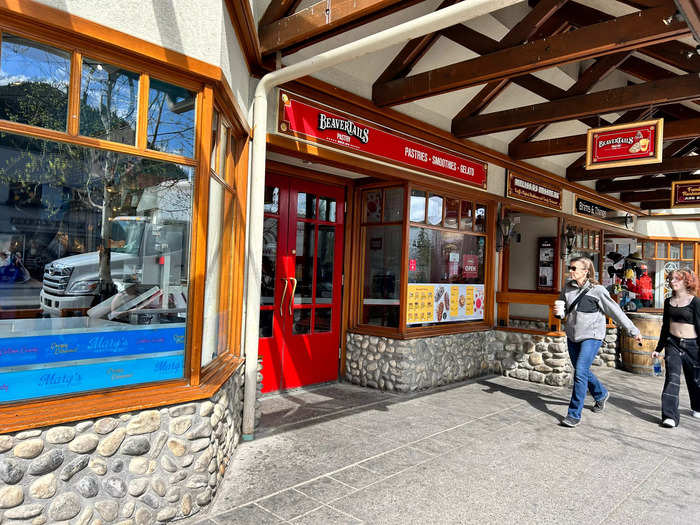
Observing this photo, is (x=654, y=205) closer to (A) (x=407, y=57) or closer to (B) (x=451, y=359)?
(B) (x=451, y=359)

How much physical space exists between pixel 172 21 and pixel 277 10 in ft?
5.07

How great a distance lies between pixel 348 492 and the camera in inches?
128

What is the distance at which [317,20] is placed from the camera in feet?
12.1

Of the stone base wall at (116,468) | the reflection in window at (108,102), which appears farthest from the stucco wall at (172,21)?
the stone base wall at (116,468)

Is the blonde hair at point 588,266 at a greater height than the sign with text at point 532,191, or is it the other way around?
the sign with text at point 532,191

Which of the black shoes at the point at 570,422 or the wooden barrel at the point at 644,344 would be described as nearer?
the black shoes at the point at 570,422

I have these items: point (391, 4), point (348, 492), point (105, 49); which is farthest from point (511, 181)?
point (105, 49)

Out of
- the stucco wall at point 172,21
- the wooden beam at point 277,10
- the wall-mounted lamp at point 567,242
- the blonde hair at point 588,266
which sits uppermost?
the wooden beam at point 277,10

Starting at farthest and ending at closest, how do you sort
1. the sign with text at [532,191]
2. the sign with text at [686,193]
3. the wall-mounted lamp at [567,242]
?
the wall-mounted lamp at [567,242]
the sign with text at [686,193]
the sign with text at [532,191]

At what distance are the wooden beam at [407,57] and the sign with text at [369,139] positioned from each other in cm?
58

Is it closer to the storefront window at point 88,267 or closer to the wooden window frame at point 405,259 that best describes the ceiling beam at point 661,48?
the wooden window frame at point 405,259

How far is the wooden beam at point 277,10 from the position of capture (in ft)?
13.4

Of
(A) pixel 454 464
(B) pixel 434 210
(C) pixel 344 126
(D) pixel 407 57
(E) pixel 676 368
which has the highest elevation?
(D) pixel 407 57

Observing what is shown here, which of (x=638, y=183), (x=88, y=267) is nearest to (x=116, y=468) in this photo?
(x=88, y=267)
